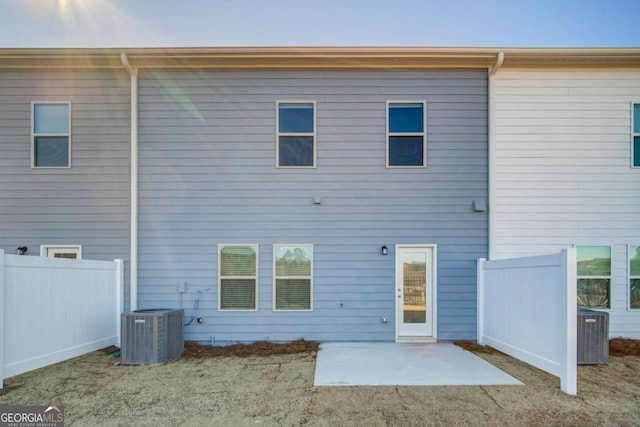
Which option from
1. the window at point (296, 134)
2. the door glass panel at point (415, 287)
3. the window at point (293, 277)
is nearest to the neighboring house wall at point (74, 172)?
the window at point (293, 277)

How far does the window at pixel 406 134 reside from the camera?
632 cm

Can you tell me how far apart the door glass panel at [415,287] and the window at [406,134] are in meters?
1.74

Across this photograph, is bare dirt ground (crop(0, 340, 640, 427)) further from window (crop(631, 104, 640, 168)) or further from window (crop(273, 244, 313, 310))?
window (crop(631, 104, 640, 168))

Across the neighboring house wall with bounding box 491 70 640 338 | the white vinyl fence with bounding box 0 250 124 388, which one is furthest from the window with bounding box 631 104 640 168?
the white vinyl fence with bounding box 0 250 124 388

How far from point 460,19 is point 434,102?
3.29 metres

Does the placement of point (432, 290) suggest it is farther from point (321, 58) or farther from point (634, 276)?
point (321, 58)

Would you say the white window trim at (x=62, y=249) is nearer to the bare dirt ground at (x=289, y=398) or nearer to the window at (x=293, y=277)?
the bare dirt ground at (x=289, y=398)

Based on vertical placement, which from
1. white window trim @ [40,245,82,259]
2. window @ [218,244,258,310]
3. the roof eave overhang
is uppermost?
the roof eave overhang

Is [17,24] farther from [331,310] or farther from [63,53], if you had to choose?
[331,310]

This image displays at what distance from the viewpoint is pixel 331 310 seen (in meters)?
6.14

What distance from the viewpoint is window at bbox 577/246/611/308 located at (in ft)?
20.5

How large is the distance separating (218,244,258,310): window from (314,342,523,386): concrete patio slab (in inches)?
63.4

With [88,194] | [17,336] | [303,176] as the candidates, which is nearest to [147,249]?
[88,194]

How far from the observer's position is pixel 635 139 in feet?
21.1
